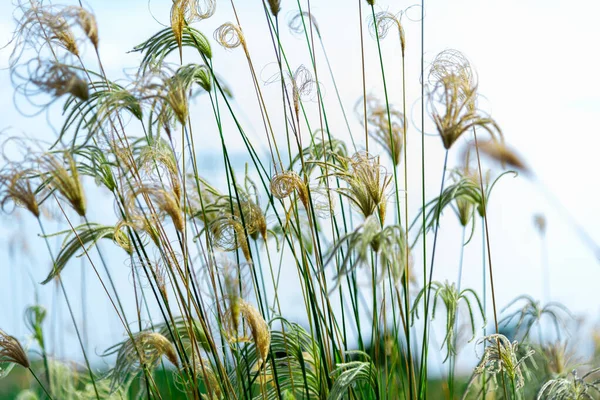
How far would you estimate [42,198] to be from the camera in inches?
64.6

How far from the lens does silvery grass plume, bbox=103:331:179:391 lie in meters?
1.51

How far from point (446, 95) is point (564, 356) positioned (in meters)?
1.12

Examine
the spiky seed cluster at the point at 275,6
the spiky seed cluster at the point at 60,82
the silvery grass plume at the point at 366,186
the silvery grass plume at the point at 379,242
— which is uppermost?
the spiky seed cluster at the point at 275,6

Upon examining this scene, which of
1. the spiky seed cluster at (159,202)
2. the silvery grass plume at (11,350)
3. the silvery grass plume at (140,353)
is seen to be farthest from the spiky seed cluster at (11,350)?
the spiky seed cluster at (159,202)

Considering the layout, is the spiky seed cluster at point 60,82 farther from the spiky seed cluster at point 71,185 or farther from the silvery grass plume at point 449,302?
the silvery grass plume at point 449,302

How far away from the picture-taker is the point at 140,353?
61.9 inches

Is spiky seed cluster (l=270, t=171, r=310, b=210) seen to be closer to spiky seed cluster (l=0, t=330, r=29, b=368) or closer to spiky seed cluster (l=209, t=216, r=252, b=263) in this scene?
spiky seed cluster (l=209, t=216, r=252, b=263)

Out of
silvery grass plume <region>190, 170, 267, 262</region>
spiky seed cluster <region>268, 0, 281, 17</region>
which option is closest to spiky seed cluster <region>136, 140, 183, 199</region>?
silvery grass plume <region>190, 170, 267, 262</region>

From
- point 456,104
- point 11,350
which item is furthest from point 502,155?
point 11,350

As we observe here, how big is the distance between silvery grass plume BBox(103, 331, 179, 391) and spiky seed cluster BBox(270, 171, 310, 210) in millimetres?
410

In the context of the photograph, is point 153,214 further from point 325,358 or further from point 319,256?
point 325,358

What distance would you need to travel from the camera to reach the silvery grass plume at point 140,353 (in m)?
1.51

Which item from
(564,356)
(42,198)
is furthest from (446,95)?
(564,356)

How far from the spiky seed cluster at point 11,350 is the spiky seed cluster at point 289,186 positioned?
684mm
